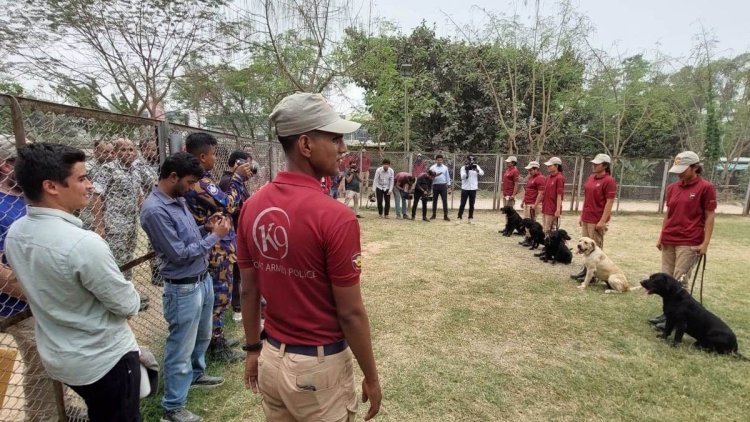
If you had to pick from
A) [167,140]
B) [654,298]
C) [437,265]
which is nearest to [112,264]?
[167,140]

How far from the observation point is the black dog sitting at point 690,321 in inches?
150

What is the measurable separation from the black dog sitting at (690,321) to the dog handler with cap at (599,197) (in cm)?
197

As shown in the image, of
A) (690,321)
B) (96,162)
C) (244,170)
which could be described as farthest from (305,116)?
(690,321)

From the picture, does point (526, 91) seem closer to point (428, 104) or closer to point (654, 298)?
point (428, 104)

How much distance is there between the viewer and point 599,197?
19.6 feet

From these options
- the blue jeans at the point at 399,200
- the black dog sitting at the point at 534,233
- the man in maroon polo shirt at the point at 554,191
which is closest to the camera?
the man in maroon polo shirt at the point at 554,191

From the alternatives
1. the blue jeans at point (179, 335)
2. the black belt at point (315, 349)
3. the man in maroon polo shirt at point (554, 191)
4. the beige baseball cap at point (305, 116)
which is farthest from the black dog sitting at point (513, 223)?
the beige baseball cap at point (305, 116)

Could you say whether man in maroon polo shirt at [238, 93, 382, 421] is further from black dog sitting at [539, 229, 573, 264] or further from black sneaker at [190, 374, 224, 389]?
black dog sitting at [539, 229, 573, 264]

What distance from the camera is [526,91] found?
1766 cm

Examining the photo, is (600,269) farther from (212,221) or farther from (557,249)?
(212,221)

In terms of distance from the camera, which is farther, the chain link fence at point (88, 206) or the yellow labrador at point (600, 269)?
the yellow labrador at point (600, 269)

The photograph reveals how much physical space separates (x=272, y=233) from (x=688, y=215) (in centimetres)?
506

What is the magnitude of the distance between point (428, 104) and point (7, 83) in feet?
52.6

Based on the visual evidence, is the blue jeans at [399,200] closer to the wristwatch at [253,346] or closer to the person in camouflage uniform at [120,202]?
the person in camouflage uniform at [120,202]
